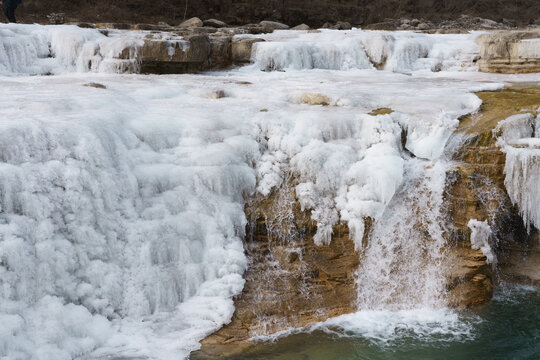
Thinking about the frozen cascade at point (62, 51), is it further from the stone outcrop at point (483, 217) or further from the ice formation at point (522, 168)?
the ice formation at point (522, 168)

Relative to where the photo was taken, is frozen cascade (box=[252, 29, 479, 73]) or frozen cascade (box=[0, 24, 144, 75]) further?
frozen cascade (box=[252, 29, 479, 73])

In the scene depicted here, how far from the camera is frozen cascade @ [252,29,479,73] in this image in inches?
484

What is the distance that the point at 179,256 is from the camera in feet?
19.6

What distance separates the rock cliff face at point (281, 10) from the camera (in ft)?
65.1

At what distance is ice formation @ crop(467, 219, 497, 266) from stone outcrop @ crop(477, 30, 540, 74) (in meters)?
6.07

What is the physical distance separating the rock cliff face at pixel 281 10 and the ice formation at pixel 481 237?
15941 millimetres

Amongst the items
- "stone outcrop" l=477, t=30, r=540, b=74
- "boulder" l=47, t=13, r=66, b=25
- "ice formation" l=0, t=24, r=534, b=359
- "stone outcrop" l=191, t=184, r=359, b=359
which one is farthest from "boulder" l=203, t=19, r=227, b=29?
"stone outcrop" l=191, t=184, r=359, b=359

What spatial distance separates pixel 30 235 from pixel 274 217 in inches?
98.4

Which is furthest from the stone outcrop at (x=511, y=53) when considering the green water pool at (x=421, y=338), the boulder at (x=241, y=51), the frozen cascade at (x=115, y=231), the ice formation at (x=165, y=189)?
the frozen cascade at (x=115, y=231)

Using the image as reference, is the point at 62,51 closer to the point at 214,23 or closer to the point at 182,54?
the point at 182,54

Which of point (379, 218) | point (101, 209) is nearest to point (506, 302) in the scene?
point (379, 218)

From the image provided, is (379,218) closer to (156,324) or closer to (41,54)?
(156,324)

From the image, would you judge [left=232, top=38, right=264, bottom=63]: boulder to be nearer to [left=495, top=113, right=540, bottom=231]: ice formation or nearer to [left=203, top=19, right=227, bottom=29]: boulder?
[left=203, top=19, right=227, bottom=29]: boulder

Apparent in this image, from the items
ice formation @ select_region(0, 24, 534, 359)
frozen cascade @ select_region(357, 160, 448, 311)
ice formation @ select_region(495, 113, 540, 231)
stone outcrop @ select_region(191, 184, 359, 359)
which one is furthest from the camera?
ice formation @ select_region(495, 113, 540, 231)
